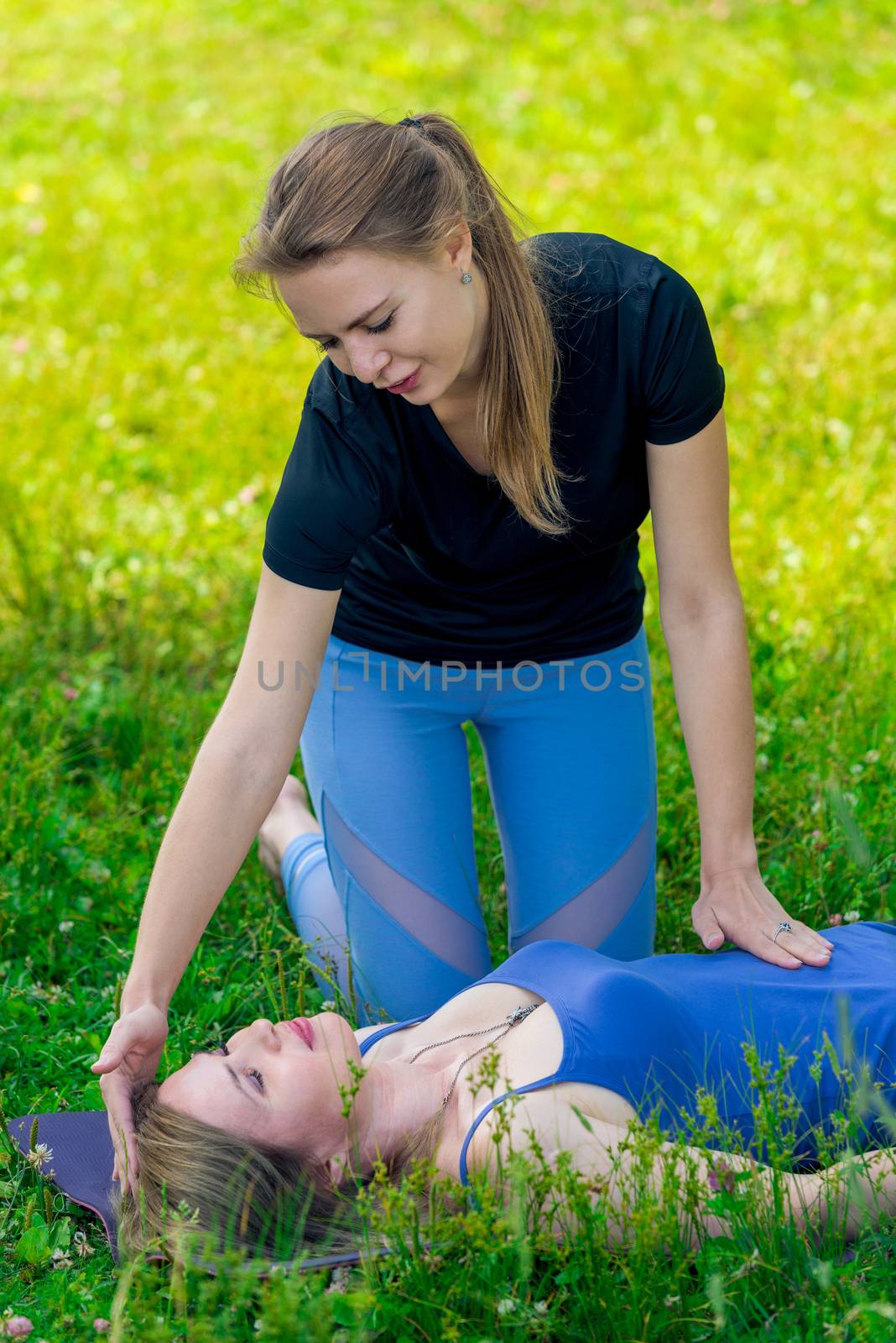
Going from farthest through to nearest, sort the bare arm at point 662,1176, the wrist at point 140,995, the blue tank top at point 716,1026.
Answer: the wrist at point 140,995 → the blue tank top at point 716,1026 → the bare arm at point 662,1176

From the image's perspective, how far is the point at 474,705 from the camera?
114 inches

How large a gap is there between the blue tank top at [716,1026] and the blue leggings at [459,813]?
0.48 m

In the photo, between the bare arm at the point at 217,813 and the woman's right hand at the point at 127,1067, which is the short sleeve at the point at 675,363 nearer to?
the bare arm at the point at 217,813

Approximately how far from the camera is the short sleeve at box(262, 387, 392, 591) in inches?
92.9

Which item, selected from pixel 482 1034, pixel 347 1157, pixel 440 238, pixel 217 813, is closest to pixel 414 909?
pixel 482 1034

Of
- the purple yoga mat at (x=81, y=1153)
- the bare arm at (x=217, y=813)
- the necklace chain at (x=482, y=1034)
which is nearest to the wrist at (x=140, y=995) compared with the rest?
the bare arm at (x=217, y=813)

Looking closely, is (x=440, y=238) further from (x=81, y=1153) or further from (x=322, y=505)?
(x=81, y=1153)

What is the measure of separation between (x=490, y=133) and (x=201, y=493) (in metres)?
3.40

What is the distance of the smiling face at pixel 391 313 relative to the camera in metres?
2.12

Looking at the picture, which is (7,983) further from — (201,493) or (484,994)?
(201,493)

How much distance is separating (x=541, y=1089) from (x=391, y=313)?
4.08ft

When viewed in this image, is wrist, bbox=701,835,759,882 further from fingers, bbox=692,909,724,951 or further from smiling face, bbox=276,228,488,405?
smiling face, bbox=276,228,488,405

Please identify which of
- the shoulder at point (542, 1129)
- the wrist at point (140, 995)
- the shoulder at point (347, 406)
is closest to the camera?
the shoulder at point (542, 1129)

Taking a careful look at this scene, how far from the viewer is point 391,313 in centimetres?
217
